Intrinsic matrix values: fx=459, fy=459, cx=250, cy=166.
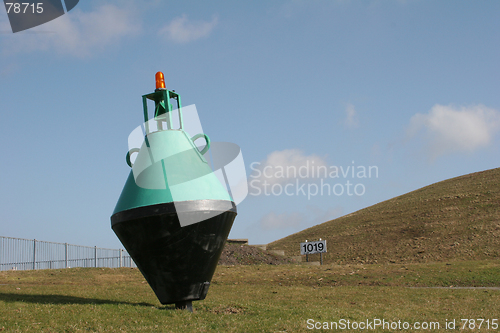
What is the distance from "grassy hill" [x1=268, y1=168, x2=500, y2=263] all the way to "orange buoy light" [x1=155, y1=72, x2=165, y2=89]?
2802 cm

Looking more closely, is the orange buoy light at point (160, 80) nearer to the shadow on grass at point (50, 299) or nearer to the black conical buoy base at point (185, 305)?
the black conical buoy base at point (185, 305)

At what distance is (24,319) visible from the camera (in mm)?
8781

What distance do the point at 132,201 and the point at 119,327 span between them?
2.64 meters

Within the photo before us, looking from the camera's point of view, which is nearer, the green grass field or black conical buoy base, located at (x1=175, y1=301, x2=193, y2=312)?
the green grass field

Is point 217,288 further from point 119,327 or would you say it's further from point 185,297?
point 119,327

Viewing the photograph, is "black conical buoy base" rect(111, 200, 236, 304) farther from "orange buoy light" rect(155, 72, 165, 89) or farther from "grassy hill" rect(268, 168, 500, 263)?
"grassy hill" rect(268, 168, 500, 263)

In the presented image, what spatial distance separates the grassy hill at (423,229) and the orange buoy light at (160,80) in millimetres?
28023

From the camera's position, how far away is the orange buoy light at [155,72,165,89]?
440 inches

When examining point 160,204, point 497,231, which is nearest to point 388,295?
point 160,204

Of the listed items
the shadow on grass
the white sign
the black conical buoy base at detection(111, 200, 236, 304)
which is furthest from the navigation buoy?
the white sign

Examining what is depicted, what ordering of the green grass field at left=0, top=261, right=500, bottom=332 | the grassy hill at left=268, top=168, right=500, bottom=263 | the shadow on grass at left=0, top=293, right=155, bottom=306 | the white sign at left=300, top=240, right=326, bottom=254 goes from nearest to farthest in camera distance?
the green grass field at left=0, top=261, right=500, bottom=332, the shadow on grass at left=0, top=293, right=155, bottom=306, the white sign at left=300, top=240, right=326, bottom=254, the grassy hill at left=268, top=168, right=500, bottom=263

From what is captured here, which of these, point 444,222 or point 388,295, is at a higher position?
point 444,222

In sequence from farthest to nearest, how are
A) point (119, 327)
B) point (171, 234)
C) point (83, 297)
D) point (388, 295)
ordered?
point (388, 295)
point (83, 297)
point (171, 234)
point (119, 327)

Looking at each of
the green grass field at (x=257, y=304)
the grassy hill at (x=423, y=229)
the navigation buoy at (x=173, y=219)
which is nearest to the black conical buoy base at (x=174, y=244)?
the navigation buoy at (x=173, y=219)
